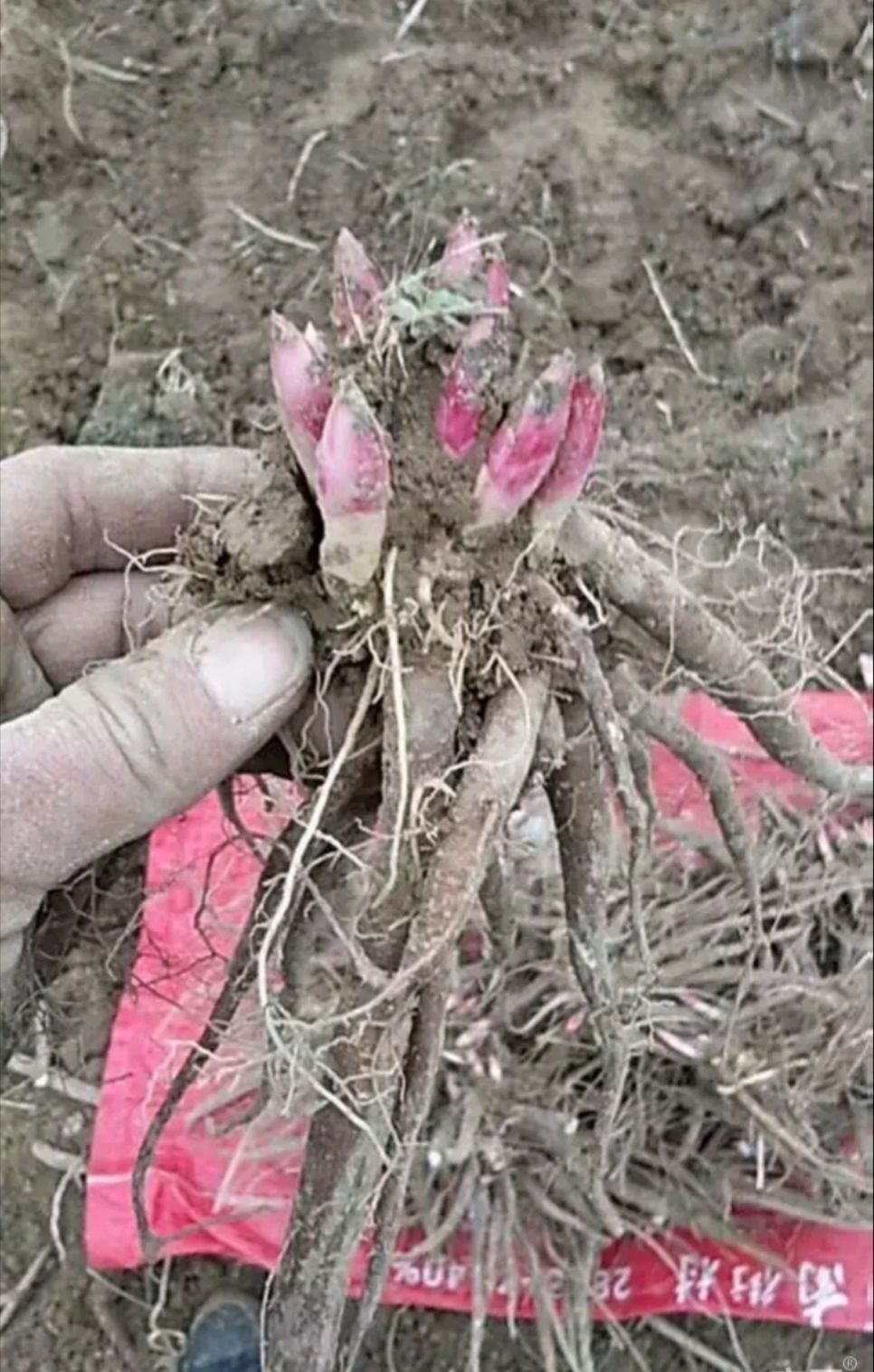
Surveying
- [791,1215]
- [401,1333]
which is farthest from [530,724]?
[791,1215]

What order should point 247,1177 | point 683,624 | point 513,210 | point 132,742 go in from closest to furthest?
point 132,742 < point 683,624 < point 247,1177 < point 513,210

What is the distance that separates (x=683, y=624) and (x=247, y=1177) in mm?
710

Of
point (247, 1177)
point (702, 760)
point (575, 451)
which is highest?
point (575, 451)

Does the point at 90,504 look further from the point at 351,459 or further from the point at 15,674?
the point at 351,459

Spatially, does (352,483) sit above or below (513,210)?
above

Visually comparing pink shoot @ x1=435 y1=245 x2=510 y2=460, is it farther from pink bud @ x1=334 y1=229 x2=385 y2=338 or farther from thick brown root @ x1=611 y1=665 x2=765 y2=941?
thick brown root @ x1=611 y1=665 x2=765 y2=941

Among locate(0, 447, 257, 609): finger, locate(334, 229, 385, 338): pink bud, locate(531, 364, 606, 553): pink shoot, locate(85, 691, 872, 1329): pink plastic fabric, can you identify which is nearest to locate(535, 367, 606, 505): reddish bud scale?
locate(531, 364, 606, 553): pink shoot

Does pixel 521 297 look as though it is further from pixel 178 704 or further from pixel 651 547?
pixel 178 704

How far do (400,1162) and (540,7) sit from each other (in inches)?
49.7

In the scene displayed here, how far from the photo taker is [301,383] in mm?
838

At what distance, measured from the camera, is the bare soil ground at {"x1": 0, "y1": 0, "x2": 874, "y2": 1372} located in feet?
5.48

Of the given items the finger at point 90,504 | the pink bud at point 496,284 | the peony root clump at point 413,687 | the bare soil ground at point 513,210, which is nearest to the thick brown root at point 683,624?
the peony root clump at point 413,687

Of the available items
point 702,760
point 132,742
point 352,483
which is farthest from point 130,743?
point 702,760

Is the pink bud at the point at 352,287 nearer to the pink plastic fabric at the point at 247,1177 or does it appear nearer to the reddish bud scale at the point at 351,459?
the reddish bud scale at the point at 351,459
